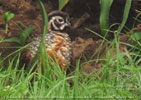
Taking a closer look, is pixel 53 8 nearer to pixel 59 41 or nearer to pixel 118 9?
pixel 59 41

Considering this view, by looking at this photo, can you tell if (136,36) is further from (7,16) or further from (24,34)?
(7,16)

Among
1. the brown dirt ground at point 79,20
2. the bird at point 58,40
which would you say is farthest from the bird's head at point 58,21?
the brown dirt ground at point 79,20

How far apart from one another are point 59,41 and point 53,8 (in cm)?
39

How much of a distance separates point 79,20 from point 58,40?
0.37 meters

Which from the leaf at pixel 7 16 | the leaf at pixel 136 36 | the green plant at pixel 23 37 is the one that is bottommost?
the leaf at pixel 136 36

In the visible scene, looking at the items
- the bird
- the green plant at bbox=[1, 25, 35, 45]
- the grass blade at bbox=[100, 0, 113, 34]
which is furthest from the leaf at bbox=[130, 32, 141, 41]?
the green plant at bbox=[1, 25, 35, 45]

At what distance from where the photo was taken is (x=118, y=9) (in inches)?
114

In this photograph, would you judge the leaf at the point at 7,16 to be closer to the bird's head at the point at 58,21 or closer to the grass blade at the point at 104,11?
the bird's head at the point at 58,21

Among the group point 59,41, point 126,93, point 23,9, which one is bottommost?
point 126,93

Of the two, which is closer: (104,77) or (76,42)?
(104,77)

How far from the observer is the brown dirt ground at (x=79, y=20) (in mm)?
Answer: 2613

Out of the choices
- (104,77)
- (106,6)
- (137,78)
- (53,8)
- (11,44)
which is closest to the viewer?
(137,78)

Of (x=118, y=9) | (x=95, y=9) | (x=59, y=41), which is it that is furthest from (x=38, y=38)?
(x=118, y=9)

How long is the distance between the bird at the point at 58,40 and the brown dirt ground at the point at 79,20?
11 cm
